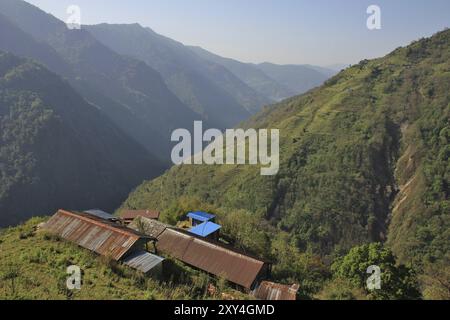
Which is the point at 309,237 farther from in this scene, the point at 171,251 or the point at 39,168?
the point at 39,168

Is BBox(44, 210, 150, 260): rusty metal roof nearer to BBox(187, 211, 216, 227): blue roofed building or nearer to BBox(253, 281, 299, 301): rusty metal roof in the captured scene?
BBox(253, 281, 299, 301): rusty metal roof

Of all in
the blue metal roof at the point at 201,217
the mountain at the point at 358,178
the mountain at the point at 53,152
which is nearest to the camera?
the blue metal roof at the point at 201,217

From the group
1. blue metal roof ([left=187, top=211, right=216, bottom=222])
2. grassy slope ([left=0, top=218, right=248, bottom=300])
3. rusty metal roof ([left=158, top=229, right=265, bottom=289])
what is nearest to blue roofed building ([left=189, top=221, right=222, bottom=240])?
blue metal roof ([left=187, top=211, right=216, bottom=222])

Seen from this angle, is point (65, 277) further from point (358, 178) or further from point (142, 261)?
point (358, 178)

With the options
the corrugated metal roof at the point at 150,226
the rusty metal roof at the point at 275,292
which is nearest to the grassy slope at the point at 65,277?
the rusty metal roof at the point at 275,292

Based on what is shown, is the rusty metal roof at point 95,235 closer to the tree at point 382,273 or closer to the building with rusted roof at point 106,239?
the building with rusted roof at point 106,239

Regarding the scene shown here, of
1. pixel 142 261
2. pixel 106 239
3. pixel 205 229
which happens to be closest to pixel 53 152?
pixel 205 229
